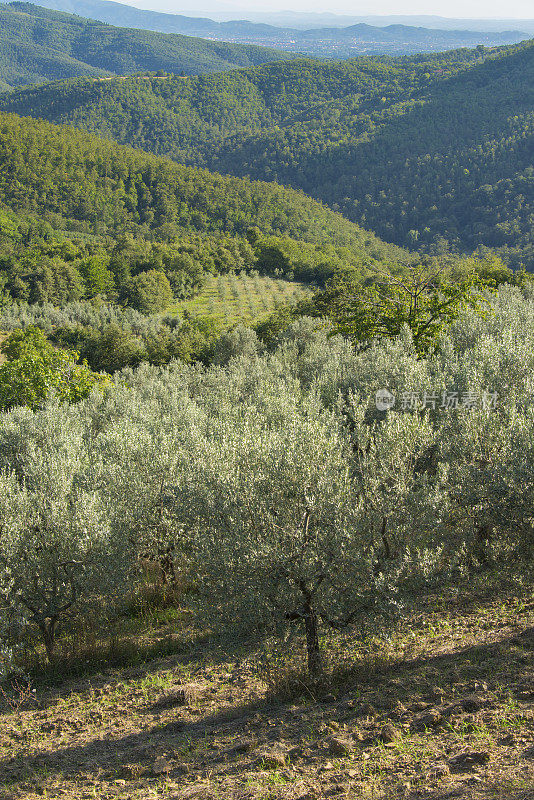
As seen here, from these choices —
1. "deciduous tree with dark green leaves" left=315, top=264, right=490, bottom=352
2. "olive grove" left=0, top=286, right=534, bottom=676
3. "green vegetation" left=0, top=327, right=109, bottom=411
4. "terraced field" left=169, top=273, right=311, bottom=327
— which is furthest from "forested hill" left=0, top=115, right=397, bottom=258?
"olive grove" left=0, top=286, right=534, bottom=676

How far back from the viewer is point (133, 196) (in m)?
152

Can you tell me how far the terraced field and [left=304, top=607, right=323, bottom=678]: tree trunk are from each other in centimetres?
5780

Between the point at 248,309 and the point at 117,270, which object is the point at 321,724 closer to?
the point at 248,309

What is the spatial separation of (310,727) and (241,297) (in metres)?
75.1

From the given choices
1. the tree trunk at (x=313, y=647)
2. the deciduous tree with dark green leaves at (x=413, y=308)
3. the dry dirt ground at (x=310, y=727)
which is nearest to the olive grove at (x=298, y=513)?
the tree trunk at (x=313, y=647)

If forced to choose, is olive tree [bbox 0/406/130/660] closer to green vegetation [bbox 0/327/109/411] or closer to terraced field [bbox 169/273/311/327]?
green vegetation [bbox 0/327/109/411]

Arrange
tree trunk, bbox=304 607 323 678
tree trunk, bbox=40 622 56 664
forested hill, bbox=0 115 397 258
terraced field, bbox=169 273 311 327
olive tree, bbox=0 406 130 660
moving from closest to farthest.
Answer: tree trunk, bbox=304 607 323 678 < olive tree, bbox=0 406 130 660 < tree trunk, bbox=40 622 56 664 < terraced field, bbox=169 273 311 327 < forested hill, bbox=0 115 397 258

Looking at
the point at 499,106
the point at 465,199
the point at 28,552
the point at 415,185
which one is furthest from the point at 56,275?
the point at 499,106

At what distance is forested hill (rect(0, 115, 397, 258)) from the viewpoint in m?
141

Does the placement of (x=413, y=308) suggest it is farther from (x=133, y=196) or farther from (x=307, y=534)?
(x=133, y=196)

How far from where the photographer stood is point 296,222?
147250 millimetres

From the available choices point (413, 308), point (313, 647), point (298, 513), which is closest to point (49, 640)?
point (313, 647)

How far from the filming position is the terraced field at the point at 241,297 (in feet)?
233

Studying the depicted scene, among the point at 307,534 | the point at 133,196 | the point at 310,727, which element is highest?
the point at 133,196
